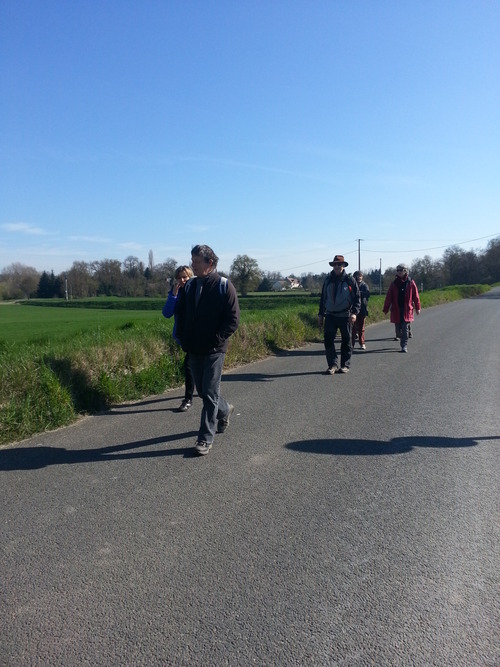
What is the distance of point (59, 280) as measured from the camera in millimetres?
76688

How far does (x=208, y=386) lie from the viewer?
5508mm

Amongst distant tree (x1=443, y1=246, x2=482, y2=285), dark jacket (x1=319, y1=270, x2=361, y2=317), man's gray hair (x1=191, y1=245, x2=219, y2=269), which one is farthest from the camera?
distant tree (x1=443, y1=246, x2=482, y2=285)

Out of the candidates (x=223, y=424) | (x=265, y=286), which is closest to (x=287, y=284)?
(x=265, y=286)

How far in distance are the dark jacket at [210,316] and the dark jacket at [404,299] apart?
744cm

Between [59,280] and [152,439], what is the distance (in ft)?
248

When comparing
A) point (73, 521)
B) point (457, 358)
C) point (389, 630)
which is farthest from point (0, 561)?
point (457, 358)

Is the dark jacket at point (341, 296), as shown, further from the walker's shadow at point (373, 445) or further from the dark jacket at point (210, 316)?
the dark jacket at point (210, 316)

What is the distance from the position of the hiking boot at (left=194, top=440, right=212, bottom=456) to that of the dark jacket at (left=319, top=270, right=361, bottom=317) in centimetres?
472

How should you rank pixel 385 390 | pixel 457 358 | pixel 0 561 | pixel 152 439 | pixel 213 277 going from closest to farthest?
pixel 0 561 → pixel 213 277 → pixel 152 439 → pixel 385 390 → pixel 457 358

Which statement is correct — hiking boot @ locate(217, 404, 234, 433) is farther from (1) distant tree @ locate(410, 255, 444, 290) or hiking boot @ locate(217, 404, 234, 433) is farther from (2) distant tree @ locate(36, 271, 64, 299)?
(1) distant tree @ locate(410, 255, 444, 290)

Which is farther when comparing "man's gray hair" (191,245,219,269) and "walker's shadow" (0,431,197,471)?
"man's gray hair" (191,245,219,269)

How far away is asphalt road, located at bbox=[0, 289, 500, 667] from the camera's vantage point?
2.70 meters

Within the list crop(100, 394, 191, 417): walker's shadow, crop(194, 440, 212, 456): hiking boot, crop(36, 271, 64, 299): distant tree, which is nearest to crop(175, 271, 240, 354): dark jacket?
crop(194, 440, 212, 456): hiking boot

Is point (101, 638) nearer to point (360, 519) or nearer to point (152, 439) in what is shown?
point (360, 519)
